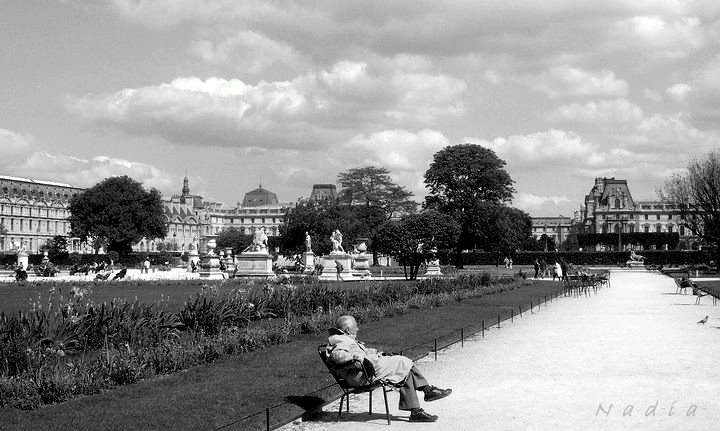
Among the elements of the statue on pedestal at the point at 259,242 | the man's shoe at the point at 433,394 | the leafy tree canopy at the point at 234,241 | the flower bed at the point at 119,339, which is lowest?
the man's shoe at the point at 433,394

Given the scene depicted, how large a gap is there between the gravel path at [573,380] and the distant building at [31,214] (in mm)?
124476

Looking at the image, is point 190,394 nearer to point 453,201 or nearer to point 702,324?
point 702,324

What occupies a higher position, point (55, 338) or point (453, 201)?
point (453, 201)

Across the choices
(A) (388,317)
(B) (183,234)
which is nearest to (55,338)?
(A) (388,317)

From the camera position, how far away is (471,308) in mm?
23625

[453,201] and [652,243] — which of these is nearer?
[453,201]

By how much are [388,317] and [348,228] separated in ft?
178

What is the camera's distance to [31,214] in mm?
139625

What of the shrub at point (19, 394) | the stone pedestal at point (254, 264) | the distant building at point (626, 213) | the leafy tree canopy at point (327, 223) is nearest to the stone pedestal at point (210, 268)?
the stone pedestal at point (254, 264)

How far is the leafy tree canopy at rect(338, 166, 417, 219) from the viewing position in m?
80.2

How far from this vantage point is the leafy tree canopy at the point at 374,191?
80.2 meters

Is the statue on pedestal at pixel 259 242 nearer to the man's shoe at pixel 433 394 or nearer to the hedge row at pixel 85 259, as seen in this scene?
the man's shoe at pixel 433 394

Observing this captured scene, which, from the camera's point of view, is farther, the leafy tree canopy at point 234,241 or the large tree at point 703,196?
the leafy tree canopy at point 234,241

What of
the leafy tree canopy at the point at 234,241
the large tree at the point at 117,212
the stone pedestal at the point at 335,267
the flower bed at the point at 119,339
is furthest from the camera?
the leafy tree canopy at the point at 234,241
